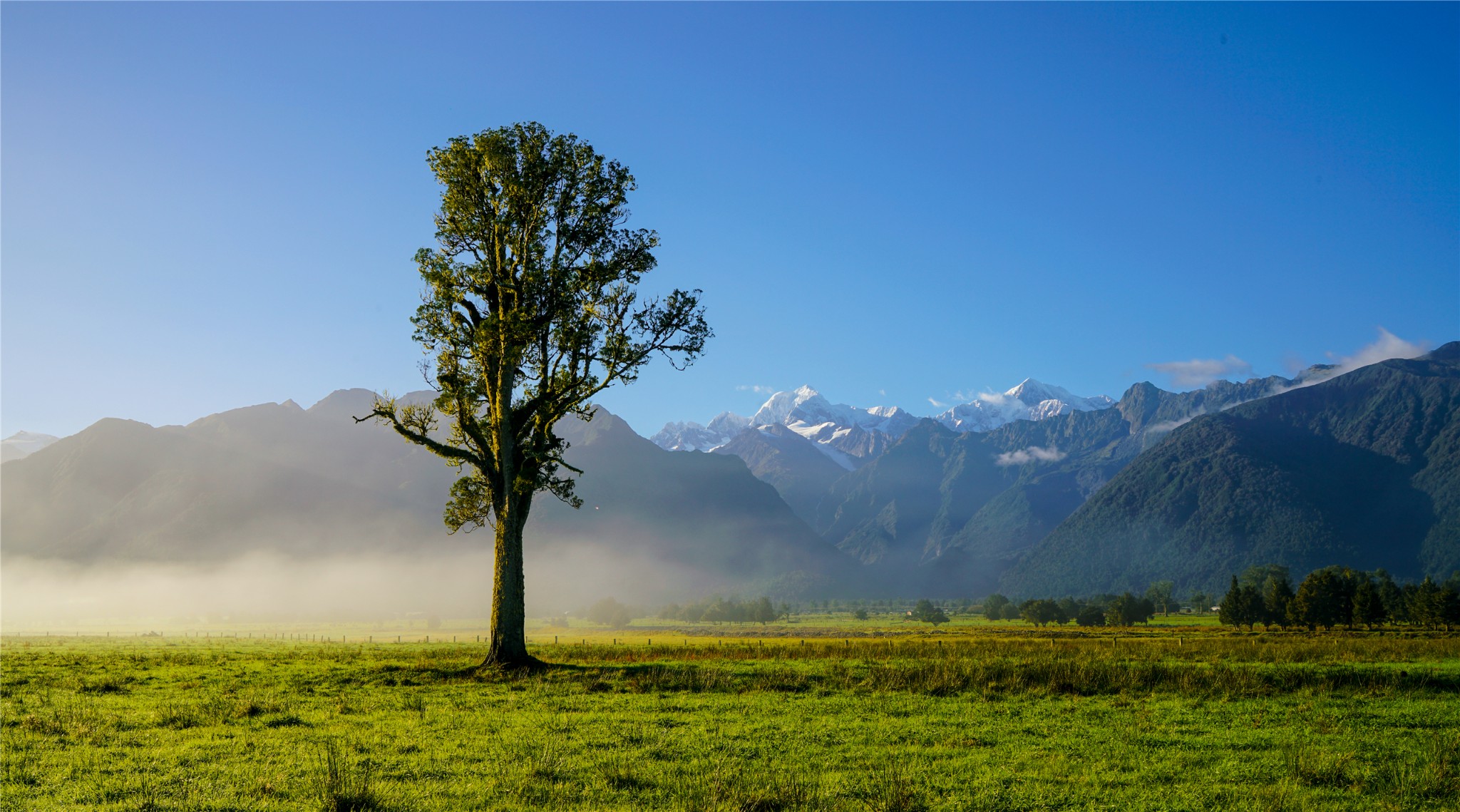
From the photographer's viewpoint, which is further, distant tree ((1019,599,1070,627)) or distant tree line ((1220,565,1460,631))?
distant tree ((1019,599,1070,627))

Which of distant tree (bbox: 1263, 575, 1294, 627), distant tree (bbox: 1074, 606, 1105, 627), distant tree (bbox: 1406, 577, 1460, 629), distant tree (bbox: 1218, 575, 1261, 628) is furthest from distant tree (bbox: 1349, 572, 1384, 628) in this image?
distant tree (bbox: 1074, 606, 1105, 627)

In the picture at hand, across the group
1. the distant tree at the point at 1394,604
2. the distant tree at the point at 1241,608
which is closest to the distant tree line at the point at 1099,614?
the distant tree at the point at 1241,608

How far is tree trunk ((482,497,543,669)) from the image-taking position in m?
31.5

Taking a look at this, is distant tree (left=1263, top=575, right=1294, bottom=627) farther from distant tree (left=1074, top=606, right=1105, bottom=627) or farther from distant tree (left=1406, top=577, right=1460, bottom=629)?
distant tree (left=1074, top=606, right=1105, bottom=627)

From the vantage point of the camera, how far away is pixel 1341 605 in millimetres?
123688

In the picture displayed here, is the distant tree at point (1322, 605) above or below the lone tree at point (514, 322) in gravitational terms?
below

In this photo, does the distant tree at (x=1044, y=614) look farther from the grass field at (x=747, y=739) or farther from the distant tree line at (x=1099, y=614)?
the grass field at (x=747, y=739)

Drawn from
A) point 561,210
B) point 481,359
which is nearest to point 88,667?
point 481,359

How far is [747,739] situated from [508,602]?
59.6 feet

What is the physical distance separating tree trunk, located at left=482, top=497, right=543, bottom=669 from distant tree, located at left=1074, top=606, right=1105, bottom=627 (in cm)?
16821

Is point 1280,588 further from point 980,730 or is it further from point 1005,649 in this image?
point 980,730

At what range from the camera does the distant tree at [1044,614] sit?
19125 cm

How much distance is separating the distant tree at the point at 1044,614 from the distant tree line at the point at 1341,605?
1885 inches

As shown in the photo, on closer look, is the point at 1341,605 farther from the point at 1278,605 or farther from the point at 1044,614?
the point at 1044,614
